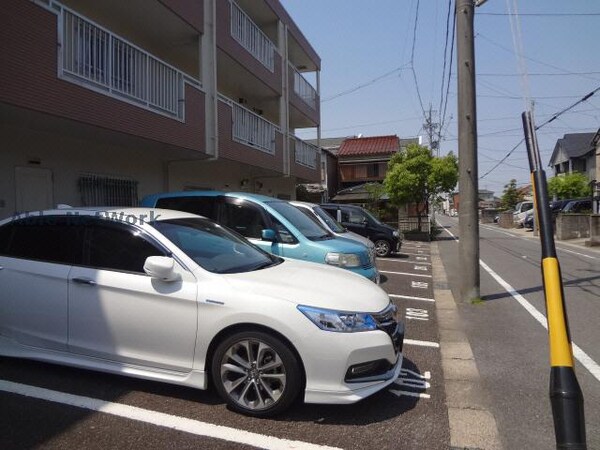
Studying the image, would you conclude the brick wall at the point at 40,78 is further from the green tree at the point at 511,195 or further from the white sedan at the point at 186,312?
the green tree at the point at 511,195

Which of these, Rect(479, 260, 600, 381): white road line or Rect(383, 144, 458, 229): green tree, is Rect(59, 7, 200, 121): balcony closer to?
Rect(479, 260, 600, 381): white road line

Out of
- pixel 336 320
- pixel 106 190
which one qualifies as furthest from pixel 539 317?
pixel 106 190

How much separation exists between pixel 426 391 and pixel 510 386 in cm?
81

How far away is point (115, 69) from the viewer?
805 cm

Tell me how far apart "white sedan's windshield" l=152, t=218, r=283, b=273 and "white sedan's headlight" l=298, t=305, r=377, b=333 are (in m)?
0.87

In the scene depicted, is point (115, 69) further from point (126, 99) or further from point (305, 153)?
point (305, 153)

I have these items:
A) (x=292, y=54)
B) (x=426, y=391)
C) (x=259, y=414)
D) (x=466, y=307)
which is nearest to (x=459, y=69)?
(x=466, y=307)

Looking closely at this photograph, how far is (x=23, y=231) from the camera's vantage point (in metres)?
4.58

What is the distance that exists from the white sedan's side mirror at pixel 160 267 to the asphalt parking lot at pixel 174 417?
99cm

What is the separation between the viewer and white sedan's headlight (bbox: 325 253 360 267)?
6973 millimetres

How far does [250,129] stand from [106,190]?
5.01m

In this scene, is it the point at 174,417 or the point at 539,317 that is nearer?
the point at 174,417

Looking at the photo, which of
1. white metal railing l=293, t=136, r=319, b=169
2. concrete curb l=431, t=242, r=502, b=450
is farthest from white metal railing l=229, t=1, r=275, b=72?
concrete curb l=431, t=242, r=502, b=450

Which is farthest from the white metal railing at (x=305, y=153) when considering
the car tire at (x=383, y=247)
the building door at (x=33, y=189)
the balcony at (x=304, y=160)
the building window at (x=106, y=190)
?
the building door at (x=33, y=189)
